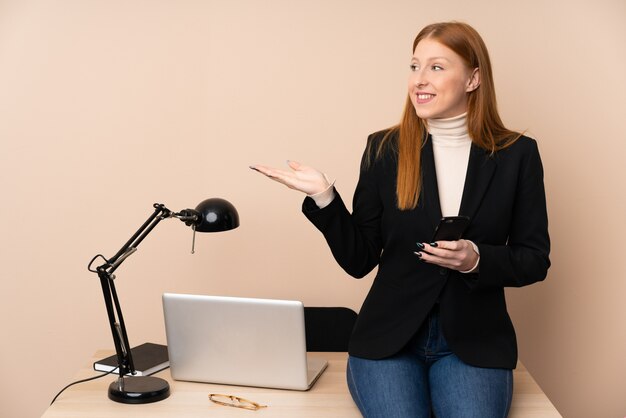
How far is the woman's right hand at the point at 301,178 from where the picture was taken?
218 centimetres

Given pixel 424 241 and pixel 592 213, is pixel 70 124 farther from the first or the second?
pixel 592 213

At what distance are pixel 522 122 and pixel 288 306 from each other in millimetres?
1577

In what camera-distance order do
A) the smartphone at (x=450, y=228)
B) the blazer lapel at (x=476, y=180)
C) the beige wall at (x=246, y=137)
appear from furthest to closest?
the beige wall at (x=246, y=137) → the blazer lapel at (x=476, y=180) → the smartphone at (x=450, y=228)

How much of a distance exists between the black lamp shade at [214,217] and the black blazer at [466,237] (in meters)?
0.24

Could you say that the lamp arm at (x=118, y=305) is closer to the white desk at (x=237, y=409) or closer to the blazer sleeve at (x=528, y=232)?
the white desk at (x=237, y=409)

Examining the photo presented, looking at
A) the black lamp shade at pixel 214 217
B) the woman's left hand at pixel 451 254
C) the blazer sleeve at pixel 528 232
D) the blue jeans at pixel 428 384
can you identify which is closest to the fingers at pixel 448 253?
the woman's left hand at pixel 451 254

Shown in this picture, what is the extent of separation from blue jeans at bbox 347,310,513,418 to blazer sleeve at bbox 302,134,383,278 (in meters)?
0.27

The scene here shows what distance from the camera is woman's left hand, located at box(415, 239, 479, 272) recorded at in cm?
211

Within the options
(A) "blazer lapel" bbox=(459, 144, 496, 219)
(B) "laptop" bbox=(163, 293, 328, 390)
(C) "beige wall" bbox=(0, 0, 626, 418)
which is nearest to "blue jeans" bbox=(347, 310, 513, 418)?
(B) "laptop" bbox=(163, 293, 328, 390)

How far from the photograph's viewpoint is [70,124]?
3.37 meters

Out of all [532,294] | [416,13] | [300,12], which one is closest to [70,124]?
[300,12]

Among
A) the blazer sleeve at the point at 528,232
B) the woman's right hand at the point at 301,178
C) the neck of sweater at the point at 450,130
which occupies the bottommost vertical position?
the blazer sleeve at the point at 528,232

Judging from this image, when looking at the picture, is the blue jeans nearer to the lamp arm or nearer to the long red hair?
the long red hair

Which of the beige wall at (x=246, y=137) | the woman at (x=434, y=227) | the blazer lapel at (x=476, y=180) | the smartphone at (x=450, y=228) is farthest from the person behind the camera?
the beige wall at (x=246, y=137)
